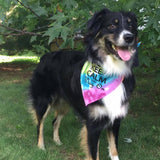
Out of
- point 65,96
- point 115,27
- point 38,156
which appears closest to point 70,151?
point 38,156

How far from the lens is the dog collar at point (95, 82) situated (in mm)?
3305

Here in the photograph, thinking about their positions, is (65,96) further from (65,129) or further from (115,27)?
(115,27)

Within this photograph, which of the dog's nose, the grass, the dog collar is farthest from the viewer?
the grass

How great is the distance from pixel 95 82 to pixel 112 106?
44cm

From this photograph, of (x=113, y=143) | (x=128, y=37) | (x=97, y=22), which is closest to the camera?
(x=128, y=37)

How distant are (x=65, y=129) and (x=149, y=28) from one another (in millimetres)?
2782

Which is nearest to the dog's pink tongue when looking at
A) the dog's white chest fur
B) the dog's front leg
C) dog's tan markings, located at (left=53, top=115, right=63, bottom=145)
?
the dog's white chest fur

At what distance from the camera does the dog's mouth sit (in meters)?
3.03

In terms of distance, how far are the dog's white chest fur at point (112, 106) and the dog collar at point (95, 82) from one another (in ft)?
0.20

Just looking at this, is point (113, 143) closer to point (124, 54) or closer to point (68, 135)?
point (68, 135)

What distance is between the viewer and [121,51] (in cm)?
304

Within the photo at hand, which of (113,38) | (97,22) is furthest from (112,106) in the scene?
Result: (97,22)

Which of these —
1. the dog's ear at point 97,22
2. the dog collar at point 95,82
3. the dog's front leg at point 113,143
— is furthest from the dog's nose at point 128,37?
the dog's front leg at point 113,143

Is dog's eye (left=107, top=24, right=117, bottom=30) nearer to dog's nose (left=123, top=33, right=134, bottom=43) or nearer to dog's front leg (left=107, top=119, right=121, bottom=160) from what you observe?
dog's nose (left=123, top=33, right=134, bottom=43)
